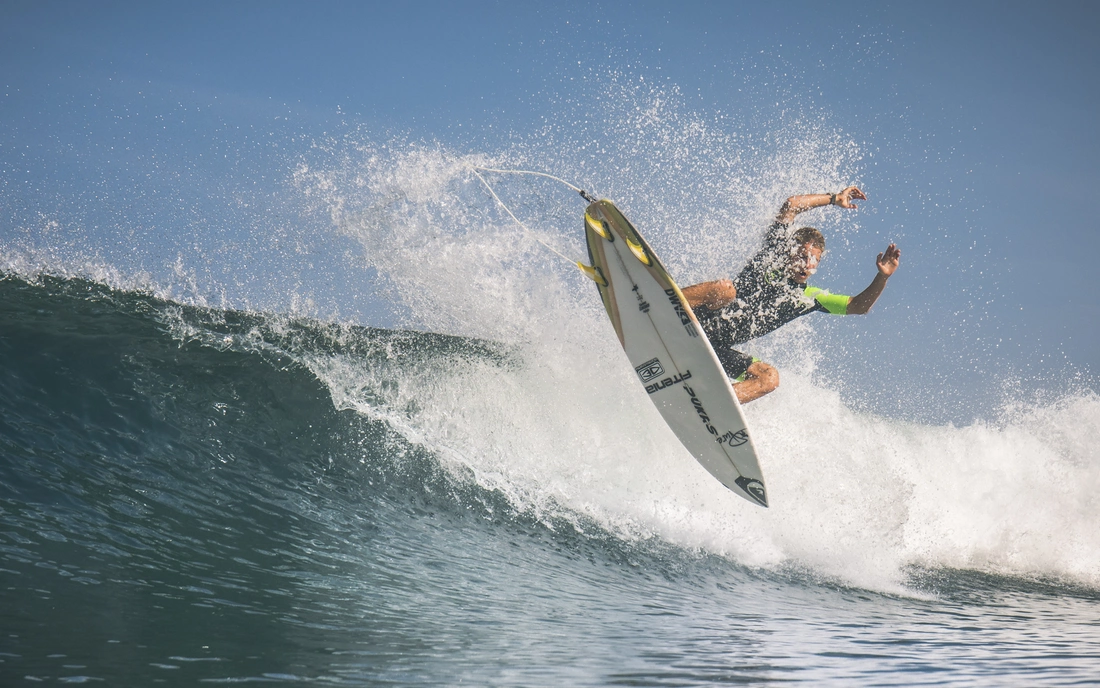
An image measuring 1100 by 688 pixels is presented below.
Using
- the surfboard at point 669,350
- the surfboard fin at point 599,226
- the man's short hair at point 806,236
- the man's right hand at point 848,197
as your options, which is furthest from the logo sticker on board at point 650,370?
the man's right hand at point 848,197

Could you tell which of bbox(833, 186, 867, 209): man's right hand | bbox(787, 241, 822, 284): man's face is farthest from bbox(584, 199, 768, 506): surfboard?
bbox(833, 186, 867, 209): man's right hand

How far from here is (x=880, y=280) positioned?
5.42m

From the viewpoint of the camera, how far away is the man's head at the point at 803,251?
581cm

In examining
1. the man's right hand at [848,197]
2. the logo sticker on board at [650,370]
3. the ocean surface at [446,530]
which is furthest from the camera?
the logo sticker on board at [650,370]

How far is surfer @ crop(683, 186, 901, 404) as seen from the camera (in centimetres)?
575

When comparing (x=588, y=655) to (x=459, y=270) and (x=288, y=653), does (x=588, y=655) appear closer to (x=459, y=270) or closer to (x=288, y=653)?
(x=288, y=653)

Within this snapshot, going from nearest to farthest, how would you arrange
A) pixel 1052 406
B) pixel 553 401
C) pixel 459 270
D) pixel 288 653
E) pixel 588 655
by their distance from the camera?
pixel 288 653 → pixel 588 655 → pixel 553 401 → pixel 459 270 → pixel 1052 406

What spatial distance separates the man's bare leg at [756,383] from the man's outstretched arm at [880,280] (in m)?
0.88

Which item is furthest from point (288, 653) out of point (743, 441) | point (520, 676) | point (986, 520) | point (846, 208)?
point (986, 520)

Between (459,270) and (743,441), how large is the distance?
4.22 metres

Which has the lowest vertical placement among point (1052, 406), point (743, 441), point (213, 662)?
point (213, 662)

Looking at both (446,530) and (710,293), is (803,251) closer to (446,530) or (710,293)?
(710,293)

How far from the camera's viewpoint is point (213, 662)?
248cm

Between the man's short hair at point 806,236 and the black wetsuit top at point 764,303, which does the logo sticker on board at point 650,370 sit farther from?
the man's short hair at point 806,236
